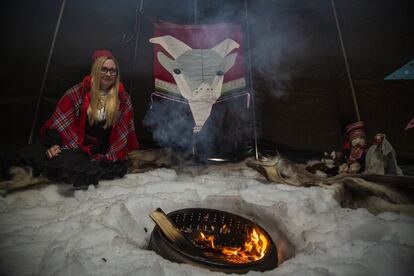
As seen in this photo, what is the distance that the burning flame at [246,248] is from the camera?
1868 millimetres

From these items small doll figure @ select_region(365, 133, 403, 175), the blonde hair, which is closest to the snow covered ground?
the blonde hair

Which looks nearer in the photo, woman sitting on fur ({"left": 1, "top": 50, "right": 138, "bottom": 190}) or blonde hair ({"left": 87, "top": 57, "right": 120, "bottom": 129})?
woman sitting on fur ({"left": 1, "top": 50, "right": 138, "bottom": 190})

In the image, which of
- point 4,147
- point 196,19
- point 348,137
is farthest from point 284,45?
point 4,147

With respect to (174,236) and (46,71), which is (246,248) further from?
(46,71)

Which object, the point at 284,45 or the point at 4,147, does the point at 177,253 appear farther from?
the point at 284,45

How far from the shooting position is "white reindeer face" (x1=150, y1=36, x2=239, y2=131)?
3.74 meters

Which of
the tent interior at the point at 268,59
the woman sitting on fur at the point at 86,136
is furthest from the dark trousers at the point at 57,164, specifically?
the tent interior at the point at 268,59

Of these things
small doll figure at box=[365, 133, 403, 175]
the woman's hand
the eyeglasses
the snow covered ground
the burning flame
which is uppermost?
the eyeglasses

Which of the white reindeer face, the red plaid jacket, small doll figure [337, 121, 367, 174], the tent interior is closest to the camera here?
the red plaid jacket

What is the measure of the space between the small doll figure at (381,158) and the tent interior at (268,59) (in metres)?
0.33

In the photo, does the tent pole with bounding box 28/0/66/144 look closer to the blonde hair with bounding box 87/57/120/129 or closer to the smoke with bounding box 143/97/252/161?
the blonde hair with bounding box 87/57/120/129

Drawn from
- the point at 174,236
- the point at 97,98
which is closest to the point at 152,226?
the point at 174,236

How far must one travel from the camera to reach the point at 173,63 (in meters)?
3.76

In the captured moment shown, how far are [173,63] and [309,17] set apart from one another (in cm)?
177
